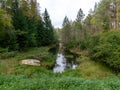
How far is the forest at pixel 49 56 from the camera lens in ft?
35.1

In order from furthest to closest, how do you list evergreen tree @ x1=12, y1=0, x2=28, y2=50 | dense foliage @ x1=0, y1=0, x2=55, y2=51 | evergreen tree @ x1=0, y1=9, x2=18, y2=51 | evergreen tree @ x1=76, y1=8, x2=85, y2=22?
evergreen tree @ x1=76, y1=8, x2=85, y2=22 → evergreen tree @ x1=12, y1=0, x2=28, y2=50 → dense foliage @ x1=0, y1=0, x2=55, y2=51 → evergreen tree @ x1=0, y1=9, x2=18, y2=51

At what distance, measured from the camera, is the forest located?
10.7 meters

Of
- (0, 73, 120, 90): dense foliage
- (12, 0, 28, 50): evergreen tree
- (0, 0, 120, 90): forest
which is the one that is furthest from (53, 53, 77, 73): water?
(0, 73, 120, 90): dense foliage

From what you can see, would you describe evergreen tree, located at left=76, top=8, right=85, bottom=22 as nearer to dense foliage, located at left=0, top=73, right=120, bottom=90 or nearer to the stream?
the stream

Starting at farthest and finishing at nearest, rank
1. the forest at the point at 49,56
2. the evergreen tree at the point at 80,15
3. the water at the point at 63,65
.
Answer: the evergreen tree at the point at 80,15 → the water at the point at 63,65 → the forest at the point at 49,56

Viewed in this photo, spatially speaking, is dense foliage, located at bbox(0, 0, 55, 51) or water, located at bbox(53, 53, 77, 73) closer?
water, located at bbox(53, 53, 77, 73)

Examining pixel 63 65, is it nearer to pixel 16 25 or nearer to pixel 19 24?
pixel 19 24

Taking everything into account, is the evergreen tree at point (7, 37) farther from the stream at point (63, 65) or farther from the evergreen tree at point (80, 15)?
the evergreen tree at point (80, 15)

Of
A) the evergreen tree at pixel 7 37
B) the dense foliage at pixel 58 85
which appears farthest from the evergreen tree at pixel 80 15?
the dense foliage at pixel 58 85

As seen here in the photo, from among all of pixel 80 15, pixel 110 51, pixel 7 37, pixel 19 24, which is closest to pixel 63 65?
pixel 110 51

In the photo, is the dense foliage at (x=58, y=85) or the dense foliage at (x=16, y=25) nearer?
the dense foliage at (x=58, y=85)

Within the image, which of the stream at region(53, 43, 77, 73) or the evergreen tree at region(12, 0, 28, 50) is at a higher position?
the evergreen tree at region(12, 0, 28, 50)

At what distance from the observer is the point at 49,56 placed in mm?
30562

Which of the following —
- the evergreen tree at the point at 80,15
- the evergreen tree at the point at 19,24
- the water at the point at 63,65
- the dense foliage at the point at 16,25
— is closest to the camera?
the water at the point at 63,65
